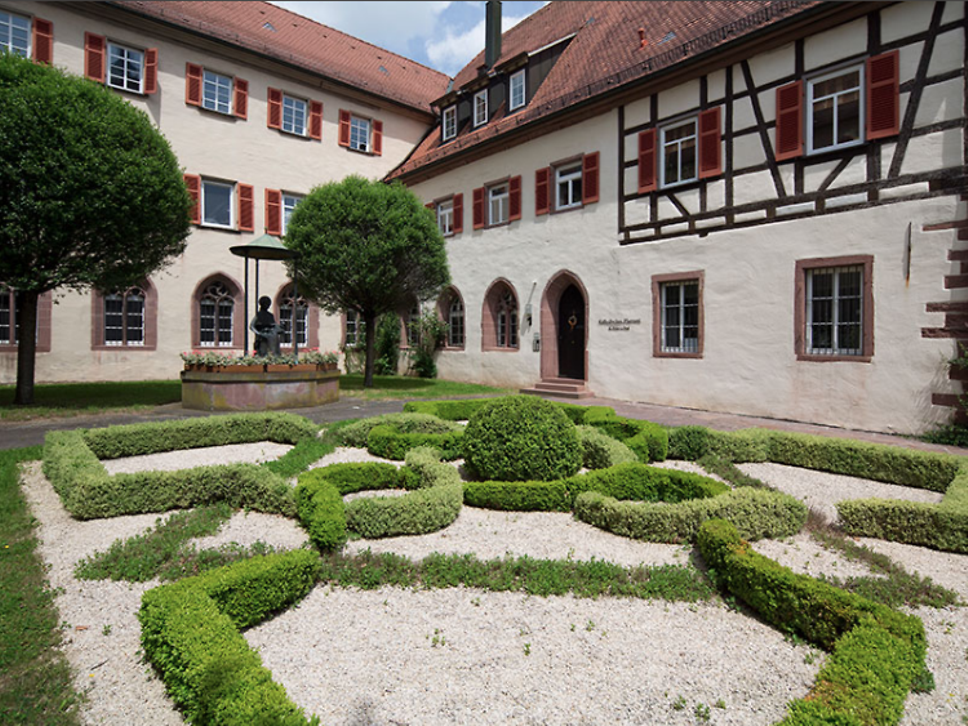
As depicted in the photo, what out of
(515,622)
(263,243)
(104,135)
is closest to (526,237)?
(263,243)

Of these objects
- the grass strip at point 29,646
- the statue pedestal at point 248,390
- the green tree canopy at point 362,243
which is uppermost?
the green tree canopy at point 362,243

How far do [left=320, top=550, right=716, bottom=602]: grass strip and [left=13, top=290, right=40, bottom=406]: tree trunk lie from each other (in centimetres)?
1146

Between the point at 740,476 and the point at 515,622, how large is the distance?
4.28 meters

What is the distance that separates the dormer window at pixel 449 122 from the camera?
822 inches

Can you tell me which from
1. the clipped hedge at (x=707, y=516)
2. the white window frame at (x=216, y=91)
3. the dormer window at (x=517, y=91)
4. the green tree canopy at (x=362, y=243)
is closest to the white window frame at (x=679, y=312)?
the green tree canopy at (x=362, y=243)

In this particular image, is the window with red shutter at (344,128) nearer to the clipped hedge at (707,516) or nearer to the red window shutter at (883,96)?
the red window shutter at (883,96)

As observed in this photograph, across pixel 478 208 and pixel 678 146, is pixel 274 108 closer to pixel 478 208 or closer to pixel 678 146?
pixel 478 208

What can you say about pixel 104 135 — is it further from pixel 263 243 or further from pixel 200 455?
pixel 200 455

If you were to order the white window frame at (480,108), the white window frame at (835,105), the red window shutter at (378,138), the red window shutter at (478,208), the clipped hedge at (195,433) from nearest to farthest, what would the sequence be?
the clipped hedge at (195,433), the white window frame at (835,105), the red window shutter at (478,208), the white window frame at (480,108), the red window shutter at (378,138)

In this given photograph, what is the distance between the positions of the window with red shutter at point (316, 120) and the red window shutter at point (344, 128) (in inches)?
30.7

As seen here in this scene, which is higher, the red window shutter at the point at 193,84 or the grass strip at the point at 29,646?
the red window shutter at the point at 193,84

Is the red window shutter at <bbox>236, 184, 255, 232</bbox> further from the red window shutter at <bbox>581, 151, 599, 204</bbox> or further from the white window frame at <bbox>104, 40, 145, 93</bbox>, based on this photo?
the red window shutter at <bbox>581, 151, 599, 204</bbox>

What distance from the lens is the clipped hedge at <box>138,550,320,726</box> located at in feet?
7.46

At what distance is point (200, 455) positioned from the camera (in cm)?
779
